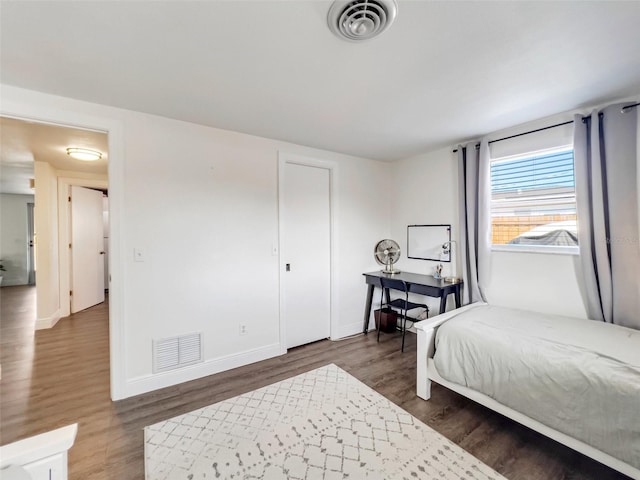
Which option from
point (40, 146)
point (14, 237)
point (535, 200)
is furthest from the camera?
point (14, 237)

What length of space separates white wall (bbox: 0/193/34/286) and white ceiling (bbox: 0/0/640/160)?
7.32 metres

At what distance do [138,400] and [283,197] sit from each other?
2184mm

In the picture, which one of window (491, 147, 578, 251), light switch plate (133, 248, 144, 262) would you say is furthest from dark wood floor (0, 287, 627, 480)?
window (491, 147, 578, 251)

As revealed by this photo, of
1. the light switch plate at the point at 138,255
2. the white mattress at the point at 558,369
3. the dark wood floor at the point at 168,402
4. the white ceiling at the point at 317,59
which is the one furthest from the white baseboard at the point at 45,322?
the white mattress at the point at 558,369

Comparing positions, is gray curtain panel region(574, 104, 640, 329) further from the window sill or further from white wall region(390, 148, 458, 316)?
white wall region(390, 148, 458, 316)

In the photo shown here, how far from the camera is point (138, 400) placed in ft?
7.02

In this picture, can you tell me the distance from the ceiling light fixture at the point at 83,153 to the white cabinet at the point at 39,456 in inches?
132

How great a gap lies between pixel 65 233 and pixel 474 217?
19.2 feet

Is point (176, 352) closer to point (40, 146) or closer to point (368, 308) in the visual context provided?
point (368, 308)

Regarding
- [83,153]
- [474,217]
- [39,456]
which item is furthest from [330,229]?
[83,153]

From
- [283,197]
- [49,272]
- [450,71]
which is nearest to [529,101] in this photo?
[450,71]

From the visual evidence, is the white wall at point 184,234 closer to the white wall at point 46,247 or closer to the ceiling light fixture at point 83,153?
the ceiling light fixture at point 83,153

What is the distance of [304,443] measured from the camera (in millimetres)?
1710

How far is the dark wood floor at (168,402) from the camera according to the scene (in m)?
1.57
